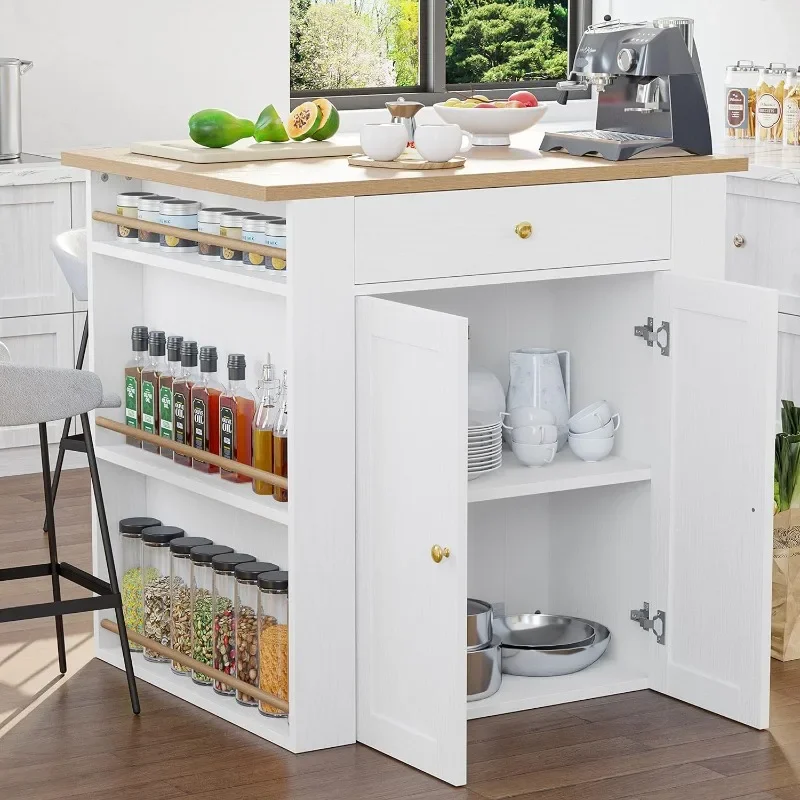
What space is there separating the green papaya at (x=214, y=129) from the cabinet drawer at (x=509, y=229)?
1.73ft

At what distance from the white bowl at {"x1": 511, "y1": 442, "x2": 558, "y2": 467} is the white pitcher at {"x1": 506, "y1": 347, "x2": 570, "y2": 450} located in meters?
0.12

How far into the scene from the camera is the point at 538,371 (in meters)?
3.12

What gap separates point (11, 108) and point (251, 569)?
8.21 feet

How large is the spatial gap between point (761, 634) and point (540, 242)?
31.8 inches

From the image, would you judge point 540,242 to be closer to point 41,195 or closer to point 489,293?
point 489,293

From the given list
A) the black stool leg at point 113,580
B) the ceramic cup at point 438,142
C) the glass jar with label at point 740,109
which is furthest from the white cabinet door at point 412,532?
the glass jar with label at point 740,109

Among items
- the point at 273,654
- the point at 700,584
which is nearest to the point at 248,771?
the point at 273,654

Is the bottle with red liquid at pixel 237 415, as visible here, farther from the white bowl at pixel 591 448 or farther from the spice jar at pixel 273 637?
the white bowl at pixel 591 448

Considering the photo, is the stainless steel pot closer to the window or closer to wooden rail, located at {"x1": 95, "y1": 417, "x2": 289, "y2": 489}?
the window

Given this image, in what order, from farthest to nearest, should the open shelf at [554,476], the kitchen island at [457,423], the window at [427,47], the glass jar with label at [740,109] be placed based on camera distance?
the window at [427,47]
the glass jar with label at [740,109]
the open shelf at [554,476]
the kitchen island at [457,423]

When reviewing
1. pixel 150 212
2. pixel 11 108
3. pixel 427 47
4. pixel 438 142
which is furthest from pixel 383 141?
pixel 427 47

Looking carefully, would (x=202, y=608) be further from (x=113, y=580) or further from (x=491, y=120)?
(x=491, y=120)

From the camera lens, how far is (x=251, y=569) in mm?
2912

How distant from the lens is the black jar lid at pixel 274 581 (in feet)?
9.24
